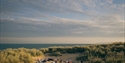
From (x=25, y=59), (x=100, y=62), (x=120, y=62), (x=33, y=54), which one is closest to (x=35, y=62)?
(x=25, y=59)

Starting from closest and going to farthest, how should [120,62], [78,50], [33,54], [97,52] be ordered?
[120,62], [97,52], [33,54], [78,50]

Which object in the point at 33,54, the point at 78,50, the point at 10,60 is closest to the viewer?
the point at 10,60

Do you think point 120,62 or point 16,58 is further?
point 16,58

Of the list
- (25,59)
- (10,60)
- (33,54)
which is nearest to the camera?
(10,60)

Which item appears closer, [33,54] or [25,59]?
[25,59]

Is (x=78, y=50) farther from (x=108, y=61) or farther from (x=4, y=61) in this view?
(x=4, y=61)

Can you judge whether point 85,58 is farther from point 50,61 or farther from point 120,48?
point 120,48

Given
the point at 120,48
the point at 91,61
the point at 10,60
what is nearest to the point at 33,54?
the point at 10,60

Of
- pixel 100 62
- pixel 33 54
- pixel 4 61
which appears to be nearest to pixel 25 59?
pixel 4 61

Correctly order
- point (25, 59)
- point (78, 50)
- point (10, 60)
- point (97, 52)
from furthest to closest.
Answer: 1. point (78, 50)
2. point (97, 52)
3. point (25, 59)
4. point (10, 60)
